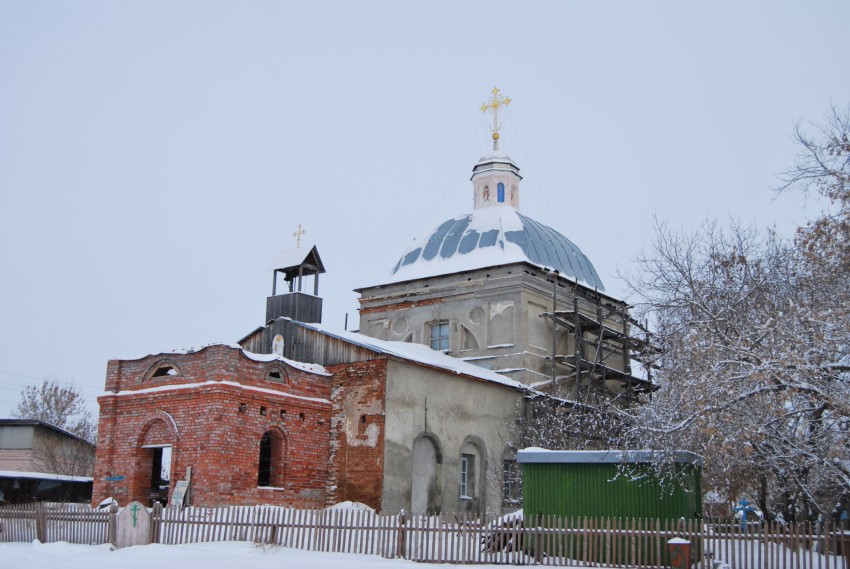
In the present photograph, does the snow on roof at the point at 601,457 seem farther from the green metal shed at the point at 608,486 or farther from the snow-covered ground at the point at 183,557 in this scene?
the snow-covered ground at the point at 183,557

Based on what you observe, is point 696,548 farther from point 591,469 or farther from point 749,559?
point 591,469

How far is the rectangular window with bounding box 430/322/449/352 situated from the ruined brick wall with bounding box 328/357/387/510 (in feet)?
31.2

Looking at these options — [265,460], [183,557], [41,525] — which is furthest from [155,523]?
[265,460]

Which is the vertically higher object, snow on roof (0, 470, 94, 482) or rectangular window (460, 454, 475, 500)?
rectangular window (460, 454, 475, 500)

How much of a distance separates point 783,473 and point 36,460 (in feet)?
90.3

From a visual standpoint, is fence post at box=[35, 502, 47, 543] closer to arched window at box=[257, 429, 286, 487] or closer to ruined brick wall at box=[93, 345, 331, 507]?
ruined brick wall at box=[93, 345, 331, 507]

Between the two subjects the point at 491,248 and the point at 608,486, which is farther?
the point at 491,248

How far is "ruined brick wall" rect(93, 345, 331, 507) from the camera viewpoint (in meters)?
22.5

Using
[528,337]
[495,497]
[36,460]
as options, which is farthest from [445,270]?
[36,460]

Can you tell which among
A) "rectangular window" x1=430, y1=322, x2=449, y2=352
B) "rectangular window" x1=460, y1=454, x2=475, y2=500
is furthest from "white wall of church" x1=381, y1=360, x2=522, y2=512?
"rectangular window" x1=430, y1=322, x2=449, y2=352

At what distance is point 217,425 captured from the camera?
22.5 m

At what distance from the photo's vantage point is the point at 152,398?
79.0ft

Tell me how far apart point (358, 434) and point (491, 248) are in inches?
487

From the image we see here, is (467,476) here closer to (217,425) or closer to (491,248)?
(217,425)
